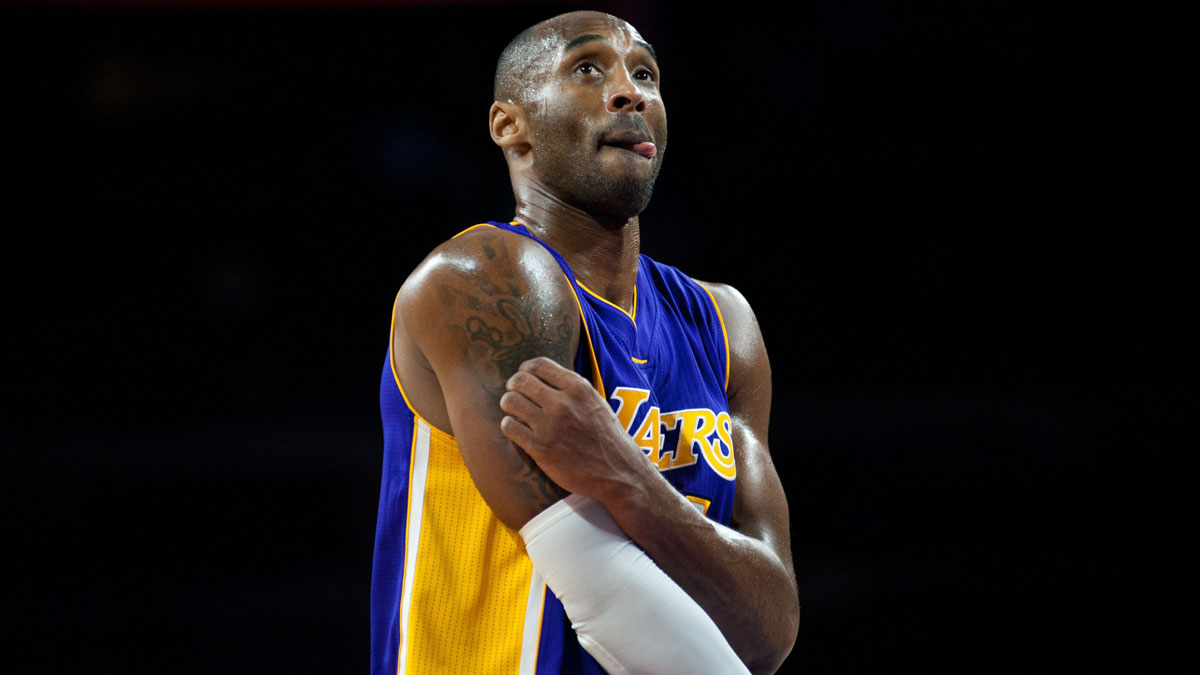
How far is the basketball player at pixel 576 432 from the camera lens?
1.48 metres

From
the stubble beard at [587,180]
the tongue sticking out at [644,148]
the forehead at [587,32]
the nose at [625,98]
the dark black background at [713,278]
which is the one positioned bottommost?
the dark black background at [713,278]

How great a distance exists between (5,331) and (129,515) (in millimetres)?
1019

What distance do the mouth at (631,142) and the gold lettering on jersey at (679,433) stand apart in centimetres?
41

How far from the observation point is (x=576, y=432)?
4.83 ft

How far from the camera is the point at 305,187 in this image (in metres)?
5.11

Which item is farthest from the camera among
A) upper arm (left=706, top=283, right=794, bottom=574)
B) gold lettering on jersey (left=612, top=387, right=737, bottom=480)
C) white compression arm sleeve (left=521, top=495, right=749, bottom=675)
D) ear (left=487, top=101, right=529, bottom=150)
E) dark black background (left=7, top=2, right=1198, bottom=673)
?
dark black background (left=7, top=2, right=1198, bottom=673)

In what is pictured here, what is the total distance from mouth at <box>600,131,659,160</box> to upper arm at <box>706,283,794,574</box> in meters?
0.34

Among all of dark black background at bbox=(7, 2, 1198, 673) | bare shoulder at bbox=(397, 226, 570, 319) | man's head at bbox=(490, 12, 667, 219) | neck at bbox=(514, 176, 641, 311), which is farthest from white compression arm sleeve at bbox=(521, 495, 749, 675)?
dark black background at bbox=(7, 2, 1198, 673)

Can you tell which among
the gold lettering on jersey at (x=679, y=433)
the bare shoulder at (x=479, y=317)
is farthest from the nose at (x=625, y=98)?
the gold lettering on jersey at (x=679, y=433)

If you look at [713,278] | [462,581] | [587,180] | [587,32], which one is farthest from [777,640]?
[713,278]

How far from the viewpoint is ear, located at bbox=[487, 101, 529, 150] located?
1.92m

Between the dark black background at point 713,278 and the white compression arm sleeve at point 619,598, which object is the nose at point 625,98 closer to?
the white compression arm sleeve at point 619,598

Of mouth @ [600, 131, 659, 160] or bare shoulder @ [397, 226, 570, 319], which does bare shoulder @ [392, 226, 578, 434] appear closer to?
bare shoulder @ [397, 226, 570, 319]

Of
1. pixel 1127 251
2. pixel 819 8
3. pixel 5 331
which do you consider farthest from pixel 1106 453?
pixel 5 331
